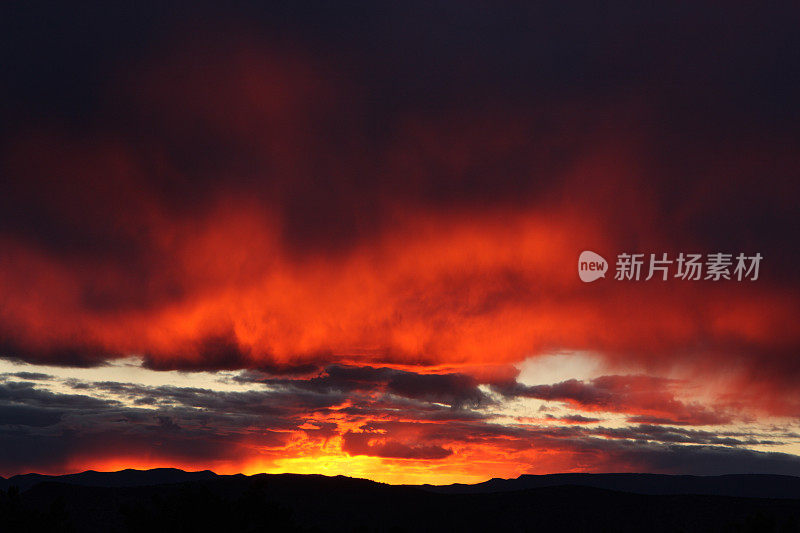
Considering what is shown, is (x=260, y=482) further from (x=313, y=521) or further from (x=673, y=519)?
(x=673, y=519)

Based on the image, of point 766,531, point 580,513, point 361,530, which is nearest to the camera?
point 766,531

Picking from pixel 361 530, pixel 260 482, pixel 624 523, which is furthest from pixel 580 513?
pixel 260 482

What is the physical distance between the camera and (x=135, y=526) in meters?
62.5

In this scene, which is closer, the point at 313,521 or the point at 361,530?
the point at 361,530

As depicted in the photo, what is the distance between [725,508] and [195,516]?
15834 centimetres

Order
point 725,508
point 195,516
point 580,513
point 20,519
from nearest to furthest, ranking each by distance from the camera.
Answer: point 195,516
point 20,519
point 725,508
point 580,513

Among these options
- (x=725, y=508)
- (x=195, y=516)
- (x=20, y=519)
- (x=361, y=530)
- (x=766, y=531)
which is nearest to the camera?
(x=766, y=531)

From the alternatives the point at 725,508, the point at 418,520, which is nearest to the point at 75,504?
the point at 418,520

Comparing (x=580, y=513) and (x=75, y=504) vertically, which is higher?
(x=580, y=513)

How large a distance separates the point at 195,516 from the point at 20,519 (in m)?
16.5

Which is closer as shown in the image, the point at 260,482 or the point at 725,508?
the point at 260,482

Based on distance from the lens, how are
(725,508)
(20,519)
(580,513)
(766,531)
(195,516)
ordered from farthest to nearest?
(580,513) → (725,508) → (20,519) → (195,516) → (766,531)

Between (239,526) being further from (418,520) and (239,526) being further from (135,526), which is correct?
(418,520)

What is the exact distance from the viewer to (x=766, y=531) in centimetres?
5444
